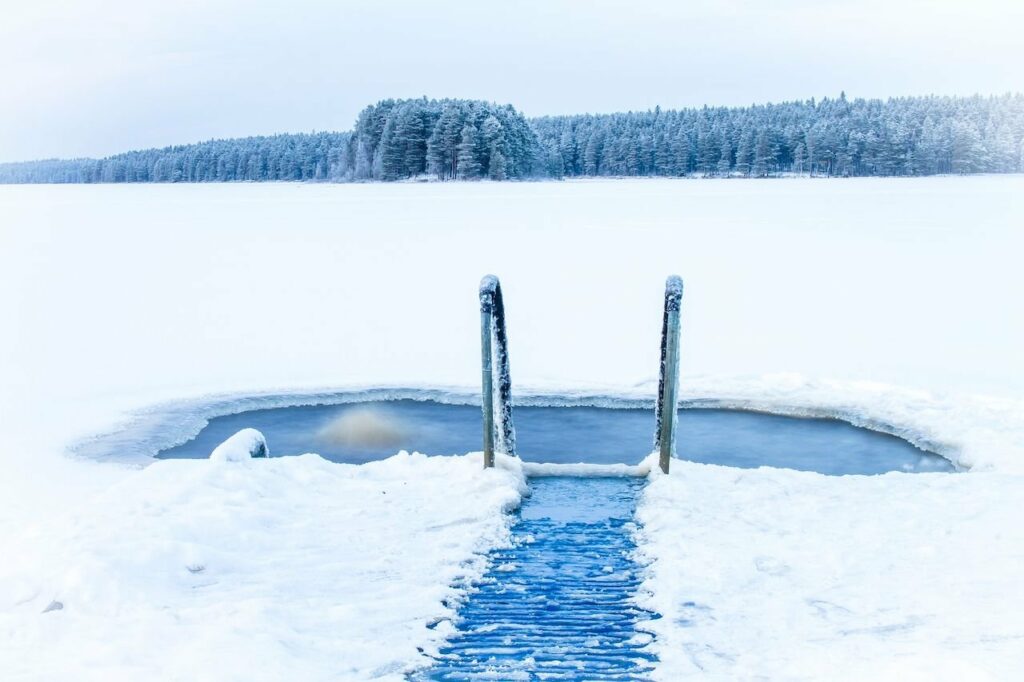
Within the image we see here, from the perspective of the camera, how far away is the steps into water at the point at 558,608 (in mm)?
4309

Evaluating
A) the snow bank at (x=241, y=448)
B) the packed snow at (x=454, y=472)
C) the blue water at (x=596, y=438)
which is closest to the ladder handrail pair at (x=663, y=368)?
the packed snow at (x=454, y=472)

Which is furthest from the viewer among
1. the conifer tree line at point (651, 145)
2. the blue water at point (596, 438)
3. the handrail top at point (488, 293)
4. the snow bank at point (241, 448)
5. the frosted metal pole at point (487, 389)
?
the conifer tree line at point (651, 145)

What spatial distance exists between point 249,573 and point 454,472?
7.25ft

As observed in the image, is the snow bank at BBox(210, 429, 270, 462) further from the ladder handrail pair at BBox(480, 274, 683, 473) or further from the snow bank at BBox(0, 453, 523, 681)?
the ladder handrail pair at BBox(480, 274, 683, 473)

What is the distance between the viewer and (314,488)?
682 cm

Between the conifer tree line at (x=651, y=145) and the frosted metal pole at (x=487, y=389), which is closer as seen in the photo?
the frosted metal pole at (x=487, y=389)

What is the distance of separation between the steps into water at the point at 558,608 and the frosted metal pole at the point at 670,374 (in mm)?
807

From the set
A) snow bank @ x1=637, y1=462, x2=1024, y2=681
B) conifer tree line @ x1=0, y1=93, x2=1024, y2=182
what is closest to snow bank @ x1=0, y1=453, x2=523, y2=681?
snow bank @ x1=637, y1=462, x2=1024, y2=681

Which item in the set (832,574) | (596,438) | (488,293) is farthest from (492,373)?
(832,574)

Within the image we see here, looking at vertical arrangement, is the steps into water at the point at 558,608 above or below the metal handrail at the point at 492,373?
below

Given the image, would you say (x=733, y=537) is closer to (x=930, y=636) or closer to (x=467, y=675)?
(x=930, y=636)

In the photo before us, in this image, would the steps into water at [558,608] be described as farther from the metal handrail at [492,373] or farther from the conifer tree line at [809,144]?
the conifer tree line at [809,144]

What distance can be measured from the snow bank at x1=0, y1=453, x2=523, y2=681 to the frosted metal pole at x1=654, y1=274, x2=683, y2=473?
3.73 feet

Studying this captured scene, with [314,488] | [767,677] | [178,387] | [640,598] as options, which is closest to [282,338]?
[178,387]
